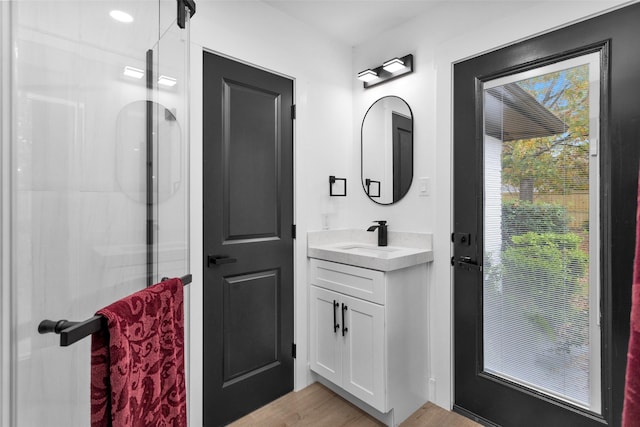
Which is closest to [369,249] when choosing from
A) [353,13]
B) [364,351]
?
[364,351]

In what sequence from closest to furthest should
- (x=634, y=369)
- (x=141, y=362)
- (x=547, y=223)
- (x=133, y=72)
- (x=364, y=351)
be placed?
(x=634, y=369) < (x=141, y=362) < (x=133, y=72) < (x=547, y=223) < (x=364, y=351)

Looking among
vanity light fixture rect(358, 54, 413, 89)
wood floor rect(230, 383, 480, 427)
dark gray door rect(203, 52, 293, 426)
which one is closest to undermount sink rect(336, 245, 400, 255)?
dark gray door rect(203, 52, 293, 426)

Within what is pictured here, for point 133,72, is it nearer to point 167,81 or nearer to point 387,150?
point 167,81

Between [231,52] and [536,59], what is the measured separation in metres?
1.64

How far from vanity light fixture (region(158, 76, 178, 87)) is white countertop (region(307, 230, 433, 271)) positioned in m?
1.28

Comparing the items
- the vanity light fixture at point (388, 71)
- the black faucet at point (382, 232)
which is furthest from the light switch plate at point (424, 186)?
the vanity light fixture at point (388, 71)

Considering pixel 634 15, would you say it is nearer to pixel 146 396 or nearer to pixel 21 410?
pixel 146 396

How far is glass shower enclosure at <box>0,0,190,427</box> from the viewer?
0.58m

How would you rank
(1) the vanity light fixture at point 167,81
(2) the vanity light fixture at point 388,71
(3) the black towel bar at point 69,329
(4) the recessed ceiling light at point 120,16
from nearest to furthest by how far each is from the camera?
(3) the black towel bar at point 69,329 → (4) the recessed ceiling light at point 120,16 → (1) the vanity light fixture at point 167,81 → (2) the vanity light fixture at point 388,71

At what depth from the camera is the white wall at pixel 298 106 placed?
175 cm

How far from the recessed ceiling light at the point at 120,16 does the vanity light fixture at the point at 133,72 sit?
115 millimetres

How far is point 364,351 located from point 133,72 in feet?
5.74

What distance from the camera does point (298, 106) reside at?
7.30 feet

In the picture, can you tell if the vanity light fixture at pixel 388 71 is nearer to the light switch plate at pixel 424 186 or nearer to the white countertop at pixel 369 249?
the light switch plate at pixel 424 186
